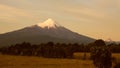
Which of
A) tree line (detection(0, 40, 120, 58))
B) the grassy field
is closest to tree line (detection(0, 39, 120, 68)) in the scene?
tree line (detection(0, 40, 120, 58))

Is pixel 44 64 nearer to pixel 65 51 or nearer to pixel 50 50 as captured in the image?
pixel 65 51

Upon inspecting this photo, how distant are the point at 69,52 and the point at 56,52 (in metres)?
4.55

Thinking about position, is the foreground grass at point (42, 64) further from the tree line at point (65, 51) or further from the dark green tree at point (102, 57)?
the dark green tree at point (102, 57)

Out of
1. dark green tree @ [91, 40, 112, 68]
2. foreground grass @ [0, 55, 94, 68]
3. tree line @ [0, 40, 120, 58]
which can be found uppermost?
tree line @ [0, 40, 120, 58]

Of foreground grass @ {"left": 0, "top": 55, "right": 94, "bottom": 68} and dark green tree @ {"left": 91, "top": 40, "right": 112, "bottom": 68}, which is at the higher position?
dark green tree @ {"left": 91, "top": 40, "right": 112, "bottom": 68}

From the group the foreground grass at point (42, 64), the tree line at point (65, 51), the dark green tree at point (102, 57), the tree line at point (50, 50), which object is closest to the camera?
the dark green tree at point (102, 57)

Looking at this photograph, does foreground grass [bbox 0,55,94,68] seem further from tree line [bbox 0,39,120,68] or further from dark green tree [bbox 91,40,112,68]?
dark green tree [bbox 91,40,112,68]

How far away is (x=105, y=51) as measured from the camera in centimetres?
6259

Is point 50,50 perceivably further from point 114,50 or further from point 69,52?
point 114,50

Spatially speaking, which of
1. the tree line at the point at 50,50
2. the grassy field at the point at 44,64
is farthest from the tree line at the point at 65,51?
the grassy field at the point at 44,64

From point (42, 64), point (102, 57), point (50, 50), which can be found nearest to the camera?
point (102, 57)

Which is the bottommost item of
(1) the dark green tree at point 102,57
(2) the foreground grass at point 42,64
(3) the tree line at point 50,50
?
(2) the foreground grass at point 42,64

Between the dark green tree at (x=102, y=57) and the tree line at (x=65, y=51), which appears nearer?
the dark green tree at (x=102, y=57)

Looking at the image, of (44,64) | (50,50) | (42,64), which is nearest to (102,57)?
(44,64)
